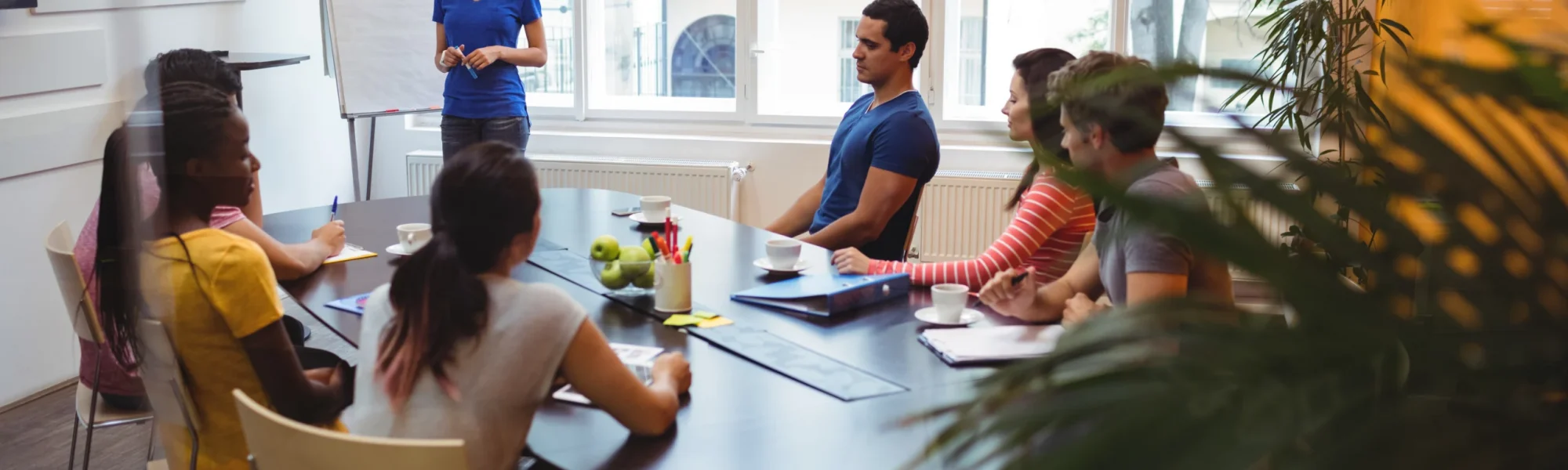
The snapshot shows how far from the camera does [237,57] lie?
4102mm

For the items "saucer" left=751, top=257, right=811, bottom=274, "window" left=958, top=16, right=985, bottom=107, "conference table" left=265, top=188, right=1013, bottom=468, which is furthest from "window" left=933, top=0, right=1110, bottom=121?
"saucer" left=751, top=257, right=811, bottom=274

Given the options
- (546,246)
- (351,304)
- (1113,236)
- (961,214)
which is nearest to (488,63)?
(546,246)

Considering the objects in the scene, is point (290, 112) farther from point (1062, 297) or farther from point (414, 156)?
point (1062, 297)

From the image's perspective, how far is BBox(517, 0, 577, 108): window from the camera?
539cm

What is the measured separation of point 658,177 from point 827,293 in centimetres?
307

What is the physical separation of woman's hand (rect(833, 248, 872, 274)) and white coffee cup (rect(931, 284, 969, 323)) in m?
0.32

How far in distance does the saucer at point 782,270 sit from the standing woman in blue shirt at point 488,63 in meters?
1.96

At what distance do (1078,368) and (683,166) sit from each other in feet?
15.2

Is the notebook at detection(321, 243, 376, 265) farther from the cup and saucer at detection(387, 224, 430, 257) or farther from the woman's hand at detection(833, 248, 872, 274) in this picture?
the woman's hand at detection(833, 248, 872, 274)

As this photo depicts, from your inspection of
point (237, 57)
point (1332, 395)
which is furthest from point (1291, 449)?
point (237, 57)

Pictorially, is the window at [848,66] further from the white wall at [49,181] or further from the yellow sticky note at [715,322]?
the yellow sticky note at [715,322]

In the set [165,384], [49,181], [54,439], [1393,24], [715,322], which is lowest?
[54,439]

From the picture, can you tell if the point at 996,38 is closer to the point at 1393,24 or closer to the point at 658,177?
the point at 658,177

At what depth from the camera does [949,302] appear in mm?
1999
